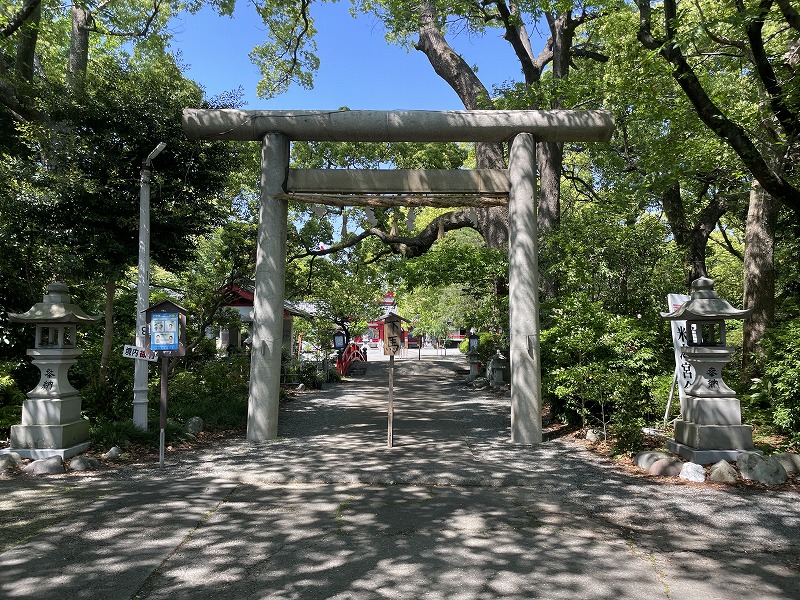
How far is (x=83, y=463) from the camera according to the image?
271 inches

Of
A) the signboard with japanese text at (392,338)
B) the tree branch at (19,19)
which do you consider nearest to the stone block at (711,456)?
the signboard with japanese text at (392,338)

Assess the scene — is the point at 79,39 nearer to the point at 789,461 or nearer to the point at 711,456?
the point at 711,456

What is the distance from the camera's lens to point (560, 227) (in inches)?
476

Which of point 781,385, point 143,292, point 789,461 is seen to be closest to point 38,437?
point 143,292

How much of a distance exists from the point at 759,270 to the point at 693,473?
6680 mm

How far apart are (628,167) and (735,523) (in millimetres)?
14026

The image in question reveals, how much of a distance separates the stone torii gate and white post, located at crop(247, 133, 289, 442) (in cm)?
2

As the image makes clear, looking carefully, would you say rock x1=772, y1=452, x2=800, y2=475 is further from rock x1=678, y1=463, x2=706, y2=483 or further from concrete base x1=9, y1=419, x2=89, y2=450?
concrete base x1=9, y1=419, x2=89, y2=450

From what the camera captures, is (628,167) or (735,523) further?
(628,167)

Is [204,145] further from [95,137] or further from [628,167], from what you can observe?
[628,167]

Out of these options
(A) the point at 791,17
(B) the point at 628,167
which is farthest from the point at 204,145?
(B) the point at 628,167

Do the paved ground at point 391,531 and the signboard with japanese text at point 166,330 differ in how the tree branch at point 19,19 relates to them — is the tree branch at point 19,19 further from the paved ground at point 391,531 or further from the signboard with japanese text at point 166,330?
the paved ground at point 391,531

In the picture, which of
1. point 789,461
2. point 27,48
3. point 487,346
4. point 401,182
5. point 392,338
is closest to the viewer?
point 789,461

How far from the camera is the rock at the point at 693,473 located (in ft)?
20.7
